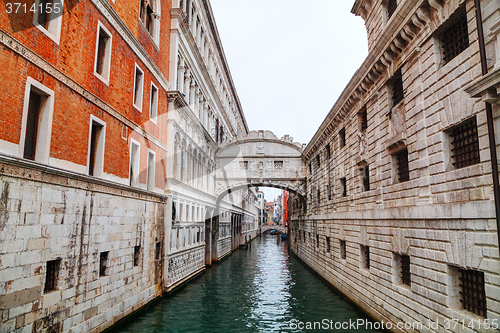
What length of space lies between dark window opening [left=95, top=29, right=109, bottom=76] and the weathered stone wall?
3.55 m

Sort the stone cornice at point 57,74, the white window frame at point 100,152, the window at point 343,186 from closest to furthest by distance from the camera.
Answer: the stone cornice at point 57,74
the white window frame at point 100,152
the window at point 343,186

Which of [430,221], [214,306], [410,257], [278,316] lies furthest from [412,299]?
[214,306]

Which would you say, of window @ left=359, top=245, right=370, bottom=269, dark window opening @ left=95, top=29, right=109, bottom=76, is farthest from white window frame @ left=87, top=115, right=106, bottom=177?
window @ left=359, top=245, right=370, bottom=269

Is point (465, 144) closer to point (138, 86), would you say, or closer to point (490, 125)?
point (490, 125)

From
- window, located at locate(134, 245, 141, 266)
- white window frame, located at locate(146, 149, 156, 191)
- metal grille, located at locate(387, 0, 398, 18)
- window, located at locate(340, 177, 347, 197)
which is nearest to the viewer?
metal grille, located at locate(387, 0, 398, 18)

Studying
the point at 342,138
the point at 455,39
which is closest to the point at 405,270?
the point at 455,39

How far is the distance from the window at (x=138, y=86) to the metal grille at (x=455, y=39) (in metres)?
10.2

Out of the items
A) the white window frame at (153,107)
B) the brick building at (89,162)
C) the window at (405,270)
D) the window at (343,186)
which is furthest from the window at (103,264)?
the window at (343,186)

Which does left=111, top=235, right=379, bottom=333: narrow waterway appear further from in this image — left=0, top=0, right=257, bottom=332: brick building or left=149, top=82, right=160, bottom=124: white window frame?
left=149, top=82, right=160, bottom=124: white window frame

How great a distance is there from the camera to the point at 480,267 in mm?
6504

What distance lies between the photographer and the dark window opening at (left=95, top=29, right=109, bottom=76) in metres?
10.4

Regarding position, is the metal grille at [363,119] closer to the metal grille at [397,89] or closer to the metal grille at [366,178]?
the metal grille at [366,178]

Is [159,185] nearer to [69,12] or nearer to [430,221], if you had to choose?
[69,12]

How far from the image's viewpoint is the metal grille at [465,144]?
702 centimetres
